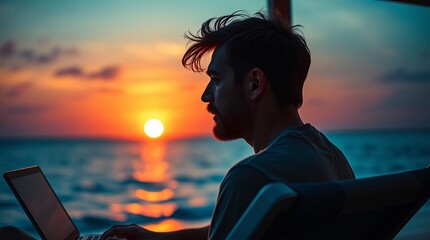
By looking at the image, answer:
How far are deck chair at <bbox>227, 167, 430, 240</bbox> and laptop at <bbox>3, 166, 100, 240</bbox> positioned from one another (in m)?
0.72

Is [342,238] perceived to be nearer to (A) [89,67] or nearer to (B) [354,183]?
(B) [354,183]

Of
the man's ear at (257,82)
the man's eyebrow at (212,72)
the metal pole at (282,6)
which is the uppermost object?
the metal pole at (282,6)

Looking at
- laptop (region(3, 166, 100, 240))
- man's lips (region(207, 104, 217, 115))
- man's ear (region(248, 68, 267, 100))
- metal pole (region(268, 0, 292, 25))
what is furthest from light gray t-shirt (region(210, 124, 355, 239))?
metal pole (region(268, 0, 292, 25))

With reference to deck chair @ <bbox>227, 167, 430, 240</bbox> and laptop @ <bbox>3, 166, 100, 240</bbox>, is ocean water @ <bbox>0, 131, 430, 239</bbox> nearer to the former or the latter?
laptop @ <bbox>3, 166, 100, 240</bbox>

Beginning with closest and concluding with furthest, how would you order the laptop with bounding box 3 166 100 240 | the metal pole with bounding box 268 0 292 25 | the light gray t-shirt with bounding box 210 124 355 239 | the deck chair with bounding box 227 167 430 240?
1. the deck chair with bounding box 227 167 430 240
2. the light gray t-shirt with bounding box 210 124 355 239
3. the laptop with bounding box 3 166 100 240
4. the metal pole with bounding box 268 0 292 25

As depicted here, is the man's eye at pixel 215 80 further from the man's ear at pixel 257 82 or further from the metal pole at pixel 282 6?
the metal pole at pixel 282 6

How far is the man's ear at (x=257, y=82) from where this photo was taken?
1.11 meters

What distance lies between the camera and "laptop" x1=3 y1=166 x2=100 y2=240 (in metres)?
1.26

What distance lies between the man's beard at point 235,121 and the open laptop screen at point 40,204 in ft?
1.47

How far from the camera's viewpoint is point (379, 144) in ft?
86.7

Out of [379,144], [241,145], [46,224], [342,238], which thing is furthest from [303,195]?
[379,144]

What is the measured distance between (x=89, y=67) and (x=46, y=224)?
65.1ft

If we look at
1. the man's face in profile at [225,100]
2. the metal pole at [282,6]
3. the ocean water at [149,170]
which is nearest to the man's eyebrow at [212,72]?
the man's face in profile at [225,100]

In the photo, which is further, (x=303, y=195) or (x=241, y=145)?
(x=241, y=145)
